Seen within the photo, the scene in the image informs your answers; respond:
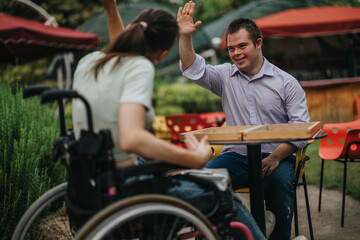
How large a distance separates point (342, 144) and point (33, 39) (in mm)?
5077

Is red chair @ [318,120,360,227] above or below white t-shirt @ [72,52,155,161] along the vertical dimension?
below

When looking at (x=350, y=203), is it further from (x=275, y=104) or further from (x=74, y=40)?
(x=74, y=40)

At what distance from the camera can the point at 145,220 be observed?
1791mm

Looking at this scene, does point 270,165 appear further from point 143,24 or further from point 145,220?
point 143,24

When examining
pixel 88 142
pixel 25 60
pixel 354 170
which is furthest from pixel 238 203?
pixel 25 60

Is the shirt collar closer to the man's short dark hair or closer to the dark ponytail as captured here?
the man's short dark hair

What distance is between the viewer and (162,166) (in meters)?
1.88

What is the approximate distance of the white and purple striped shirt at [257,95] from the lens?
3.04 m

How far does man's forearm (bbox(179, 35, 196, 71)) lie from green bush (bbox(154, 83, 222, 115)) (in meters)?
8.21

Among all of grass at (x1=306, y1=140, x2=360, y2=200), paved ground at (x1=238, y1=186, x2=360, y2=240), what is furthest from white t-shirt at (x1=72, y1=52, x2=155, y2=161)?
grass at (x1=306, y1=140, x2=360, y2=200)

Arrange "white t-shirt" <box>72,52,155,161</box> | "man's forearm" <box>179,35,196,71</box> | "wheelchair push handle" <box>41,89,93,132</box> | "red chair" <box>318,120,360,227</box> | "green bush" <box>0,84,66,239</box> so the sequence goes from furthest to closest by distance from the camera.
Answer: "red chair" <box>318,120,360,227</box>, "man's forearm" <box>179,35,196,71</box>, "green bush" <box>0,84,66,239</box>, "white t-shirt" <box>72,52,155,161</box>, "wheelchair push handle" <box>41,89,93,132</box>

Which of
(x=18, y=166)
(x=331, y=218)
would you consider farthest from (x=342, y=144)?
(x=18, y=166)

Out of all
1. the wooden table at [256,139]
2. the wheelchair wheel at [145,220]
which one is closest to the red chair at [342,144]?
the wooden table at [256,139]

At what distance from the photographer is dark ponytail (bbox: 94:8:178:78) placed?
1.96 m
